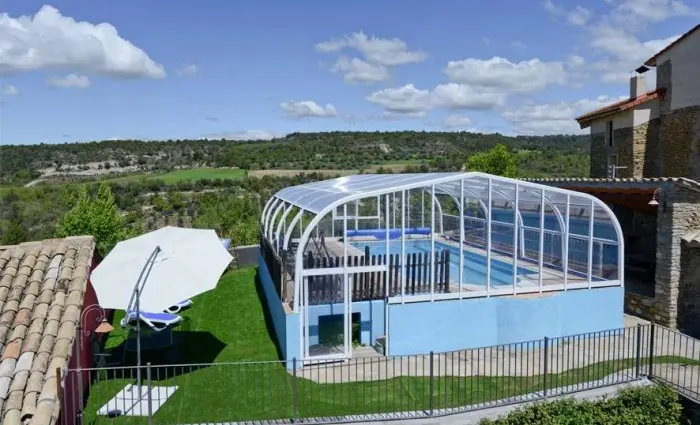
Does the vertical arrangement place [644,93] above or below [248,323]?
above

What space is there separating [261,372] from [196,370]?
141 cm

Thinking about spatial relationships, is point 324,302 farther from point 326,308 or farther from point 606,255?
point 606,255

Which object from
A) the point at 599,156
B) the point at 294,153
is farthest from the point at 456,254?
the point at 294,153

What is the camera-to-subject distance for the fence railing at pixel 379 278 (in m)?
12.1

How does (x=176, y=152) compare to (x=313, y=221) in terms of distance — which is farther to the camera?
(x=176, y=152)

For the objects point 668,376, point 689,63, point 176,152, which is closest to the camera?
point 668,376

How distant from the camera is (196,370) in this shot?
36.6ft

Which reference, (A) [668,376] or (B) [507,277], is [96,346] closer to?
(B) [507,277]

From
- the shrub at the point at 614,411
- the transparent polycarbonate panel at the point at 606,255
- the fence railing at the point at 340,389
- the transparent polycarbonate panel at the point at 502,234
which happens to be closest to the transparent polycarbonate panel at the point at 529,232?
the transparent polycarbonate panel at the point at 502,234

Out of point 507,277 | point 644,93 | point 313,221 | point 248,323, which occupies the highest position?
point 644,93

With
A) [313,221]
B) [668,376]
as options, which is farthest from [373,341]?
[668,376]

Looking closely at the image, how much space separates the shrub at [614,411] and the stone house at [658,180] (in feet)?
20.0

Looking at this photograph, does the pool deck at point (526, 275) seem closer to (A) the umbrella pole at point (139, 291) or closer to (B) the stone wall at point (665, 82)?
(A) the umbrella pole at point (139, 291)

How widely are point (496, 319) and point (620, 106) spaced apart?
13419 mm
